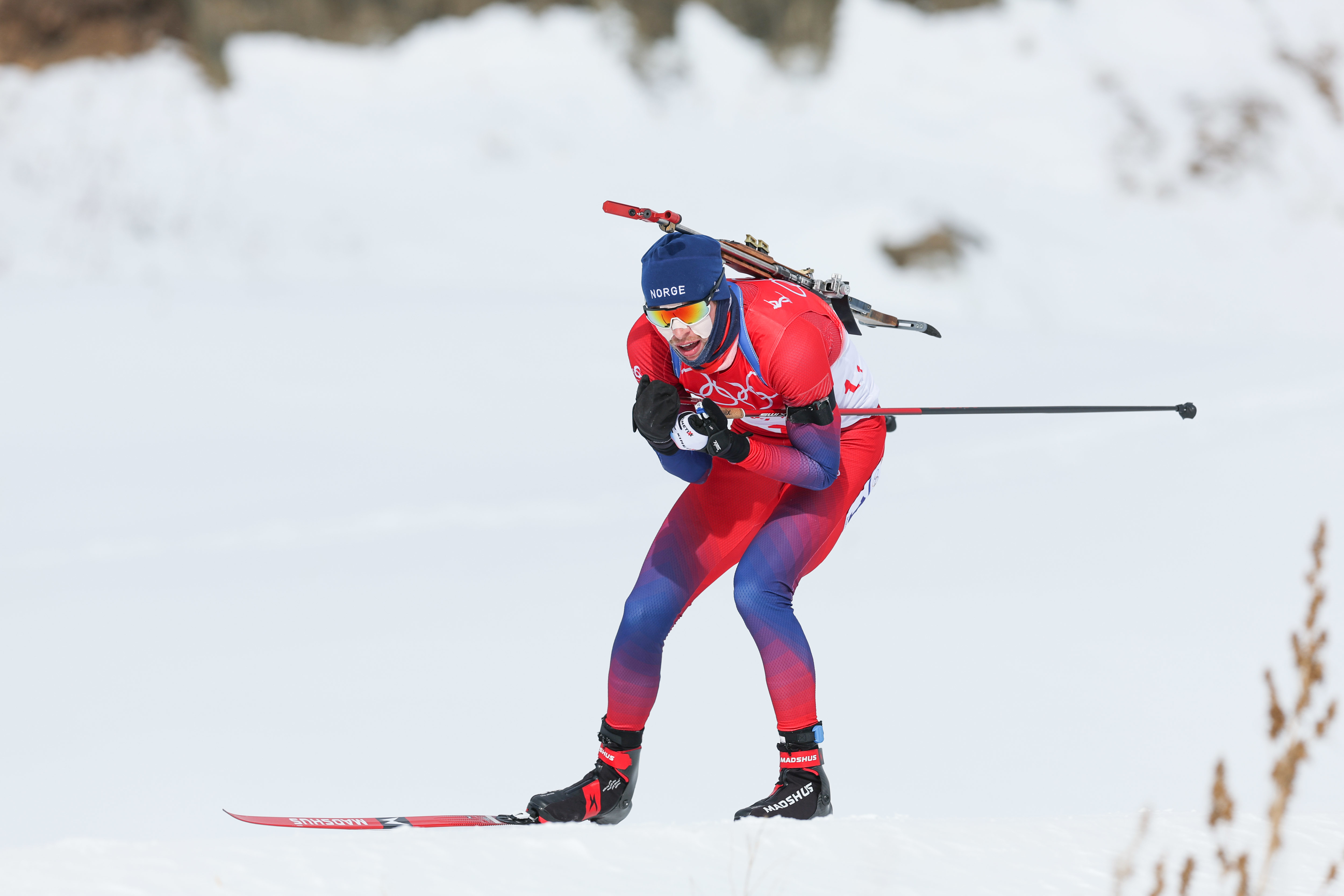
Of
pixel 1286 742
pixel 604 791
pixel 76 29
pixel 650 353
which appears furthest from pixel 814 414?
pixel 76 29

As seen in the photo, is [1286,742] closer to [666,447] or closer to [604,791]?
[666,447]

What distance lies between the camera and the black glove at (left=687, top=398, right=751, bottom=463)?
3666 mm

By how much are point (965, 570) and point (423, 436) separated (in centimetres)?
444

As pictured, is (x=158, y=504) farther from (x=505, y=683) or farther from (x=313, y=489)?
(x=505, y=683)

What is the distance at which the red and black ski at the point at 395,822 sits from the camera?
3422mm

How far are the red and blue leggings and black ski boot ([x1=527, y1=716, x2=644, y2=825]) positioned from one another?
48 mm

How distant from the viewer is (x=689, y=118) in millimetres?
17344

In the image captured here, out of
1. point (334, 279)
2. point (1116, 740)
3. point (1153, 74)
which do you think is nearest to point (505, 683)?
point (1116, 740)

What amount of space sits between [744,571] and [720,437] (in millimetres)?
438

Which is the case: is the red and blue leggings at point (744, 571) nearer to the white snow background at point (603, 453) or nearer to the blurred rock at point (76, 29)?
the white snow background at point (603, 453)

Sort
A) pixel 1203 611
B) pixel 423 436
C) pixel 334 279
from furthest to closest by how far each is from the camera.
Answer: pixel 334 279 → pixel 423 436 → pixel 1203 611

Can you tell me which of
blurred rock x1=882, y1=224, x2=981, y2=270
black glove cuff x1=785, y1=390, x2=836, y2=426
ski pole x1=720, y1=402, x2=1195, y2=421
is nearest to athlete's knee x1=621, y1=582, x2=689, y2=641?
black glove cuff x1=785, y1=390, x2=836, y2=426

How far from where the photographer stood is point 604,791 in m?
3.87

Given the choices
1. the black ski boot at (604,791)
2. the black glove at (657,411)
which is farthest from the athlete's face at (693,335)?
the black ski boot at (604,791)
